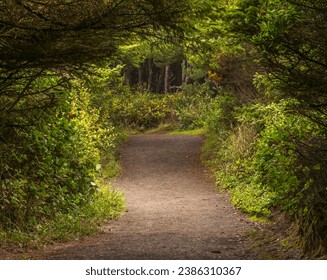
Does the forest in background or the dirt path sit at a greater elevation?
the forest in background

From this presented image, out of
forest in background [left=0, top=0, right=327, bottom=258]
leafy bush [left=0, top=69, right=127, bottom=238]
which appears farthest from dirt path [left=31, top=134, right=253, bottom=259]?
leafy bush [left=0, top=69, right=127, bottom=238]

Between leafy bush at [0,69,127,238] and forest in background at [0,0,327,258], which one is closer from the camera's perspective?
forest in background at [0,0,327,258]

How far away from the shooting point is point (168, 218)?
490 inches

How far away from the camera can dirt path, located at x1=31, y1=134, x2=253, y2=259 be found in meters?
8.41

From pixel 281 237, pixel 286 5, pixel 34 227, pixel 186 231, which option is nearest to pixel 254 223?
pixel 186 231

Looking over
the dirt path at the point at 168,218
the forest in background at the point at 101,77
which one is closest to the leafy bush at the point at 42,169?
the forest in background at the point at 101,77

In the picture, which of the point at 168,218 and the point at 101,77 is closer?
the point at 101,77

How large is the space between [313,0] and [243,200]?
7.95 meters

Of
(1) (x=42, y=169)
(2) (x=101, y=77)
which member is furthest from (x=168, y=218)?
(2) (x=101, y=77)

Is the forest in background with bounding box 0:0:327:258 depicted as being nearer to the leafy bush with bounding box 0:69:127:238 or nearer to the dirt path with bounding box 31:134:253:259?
the leafy bush with bounding box 0:69:127:238

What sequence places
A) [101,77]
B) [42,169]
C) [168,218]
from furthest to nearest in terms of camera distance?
1. [168,218]
2. [42,169]
3. [101,77]

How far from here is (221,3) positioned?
835cm

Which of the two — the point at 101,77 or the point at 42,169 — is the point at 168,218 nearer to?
the point at 42,169

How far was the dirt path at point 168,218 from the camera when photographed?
27.6 ft
